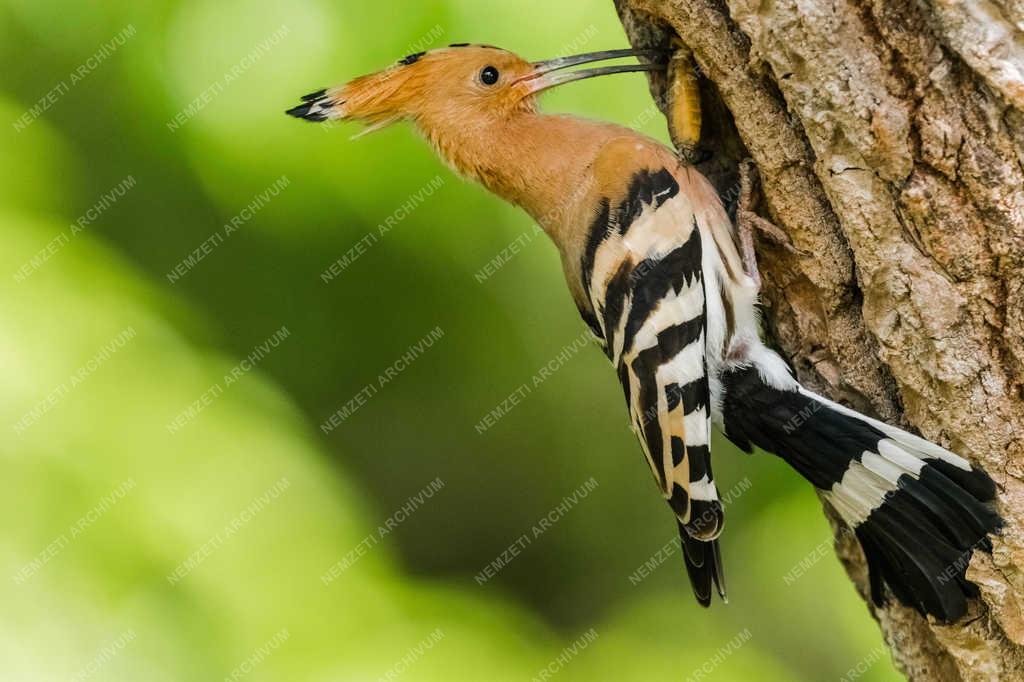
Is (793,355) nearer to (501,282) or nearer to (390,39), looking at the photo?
(501,282)

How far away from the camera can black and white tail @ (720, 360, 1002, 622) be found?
174 cm

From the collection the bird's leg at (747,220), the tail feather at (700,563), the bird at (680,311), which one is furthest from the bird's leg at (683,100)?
the tail feather at (700,563)

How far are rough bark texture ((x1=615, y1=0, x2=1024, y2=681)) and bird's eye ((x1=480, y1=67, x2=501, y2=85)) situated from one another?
0.57m

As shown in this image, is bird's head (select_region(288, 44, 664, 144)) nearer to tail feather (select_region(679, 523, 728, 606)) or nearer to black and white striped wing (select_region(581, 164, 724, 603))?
black and white striped wing (select_region(581, 164, 724, 603))

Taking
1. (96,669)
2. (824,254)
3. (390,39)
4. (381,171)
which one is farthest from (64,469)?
(824,254)

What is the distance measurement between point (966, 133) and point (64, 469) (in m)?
2.01

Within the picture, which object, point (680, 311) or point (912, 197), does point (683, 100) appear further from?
point (912, 197)

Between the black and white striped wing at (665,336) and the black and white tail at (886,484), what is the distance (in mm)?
137

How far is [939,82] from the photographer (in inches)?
61.3

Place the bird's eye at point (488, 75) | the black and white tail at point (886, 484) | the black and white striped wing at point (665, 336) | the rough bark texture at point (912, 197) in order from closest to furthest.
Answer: the rough bark texture at point (912, 197) → the black and white tail at point (886, 484) → the black and white striped wing at point (665, 336) → the bird's eye at point (488, 75)

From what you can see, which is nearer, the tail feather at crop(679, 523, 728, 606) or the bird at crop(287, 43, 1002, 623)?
the bird at crop(287, 43, 1002, 623)

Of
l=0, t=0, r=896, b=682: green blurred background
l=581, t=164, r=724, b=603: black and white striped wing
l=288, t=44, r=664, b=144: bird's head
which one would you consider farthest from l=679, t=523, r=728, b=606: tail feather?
l=288, t=44, r=664, b=144: bird's head

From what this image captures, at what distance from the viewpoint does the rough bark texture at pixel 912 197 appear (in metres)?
1.56

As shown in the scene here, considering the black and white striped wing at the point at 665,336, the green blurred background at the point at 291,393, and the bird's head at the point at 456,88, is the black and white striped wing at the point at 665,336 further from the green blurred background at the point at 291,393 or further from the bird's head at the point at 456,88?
the green blurred background at the point at 291,393
